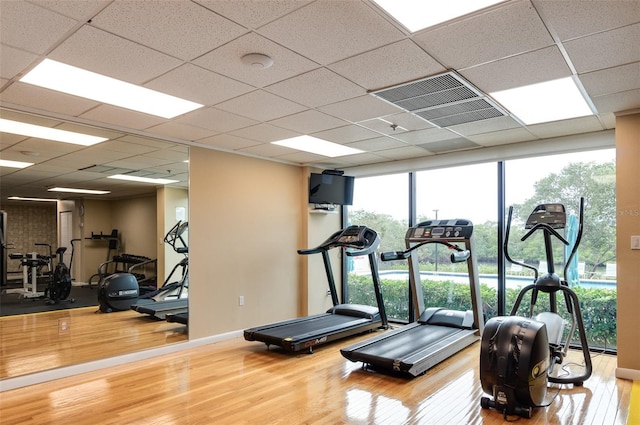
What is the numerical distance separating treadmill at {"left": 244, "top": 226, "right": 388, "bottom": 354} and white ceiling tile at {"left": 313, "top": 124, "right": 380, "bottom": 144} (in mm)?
1275

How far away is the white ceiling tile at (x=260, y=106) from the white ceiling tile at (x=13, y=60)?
4.69 ft

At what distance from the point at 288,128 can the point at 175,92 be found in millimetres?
1412

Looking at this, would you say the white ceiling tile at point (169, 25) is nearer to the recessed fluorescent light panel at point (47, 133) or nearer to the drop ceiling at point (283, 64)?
the drop ceiling at point (283, 64)

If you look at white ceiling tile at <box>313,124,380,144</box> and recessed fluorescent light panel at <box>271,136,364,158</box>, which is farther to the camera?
recessed fluorescent light panel at <box>271,136,364,158</box>

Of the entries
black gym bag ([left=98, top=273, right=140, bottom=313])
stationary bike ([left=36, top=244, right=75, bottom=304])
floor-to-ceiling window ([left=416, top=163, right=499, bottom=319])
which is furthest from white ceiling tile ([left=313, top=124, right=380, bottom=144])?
stationary bike ([left=36, top=244, right=75, bottom=304])

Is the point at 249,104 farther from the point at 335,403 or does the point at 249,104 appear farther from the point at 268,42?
the point at 335,403

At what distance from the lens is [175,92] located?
339 centimetres

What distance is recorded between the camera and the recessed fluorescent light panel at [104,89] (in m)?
2.98

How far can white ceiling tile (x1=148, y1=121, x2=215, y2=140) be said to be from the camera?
4.43 metres

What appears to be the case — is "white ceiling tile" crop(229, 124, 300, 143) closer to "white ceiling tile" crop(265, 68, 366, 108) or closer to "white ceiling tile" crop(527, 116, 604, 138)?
"white ceiling tile" crop(265, 68, 366, 108)

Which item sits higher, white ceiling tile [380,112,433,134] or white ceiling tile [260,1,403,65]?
white ceiling tile [260,1,403,65]

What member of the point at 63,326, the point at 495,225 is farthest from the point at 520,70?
the point at 63,326

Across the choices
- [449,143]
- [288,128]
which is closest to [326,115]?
[288,128]

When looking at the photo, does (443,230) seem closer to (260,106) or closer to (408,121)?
(408,121)
